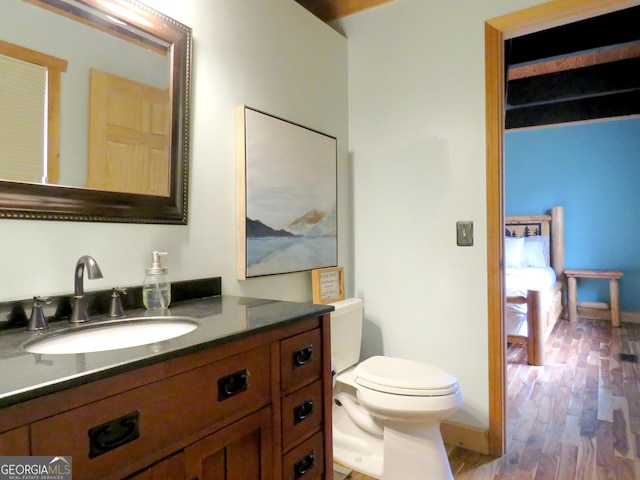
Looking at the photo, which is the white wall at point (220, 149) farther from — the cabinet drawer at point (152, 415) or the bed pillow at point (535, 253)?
the bed pillow at point (535, 253)

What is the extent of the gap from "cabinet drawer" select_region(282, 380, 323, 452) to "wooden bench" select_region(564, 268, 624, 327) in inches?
185

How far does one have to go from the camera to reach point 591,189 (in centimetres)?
487

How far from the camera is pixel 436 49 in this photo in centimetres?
208

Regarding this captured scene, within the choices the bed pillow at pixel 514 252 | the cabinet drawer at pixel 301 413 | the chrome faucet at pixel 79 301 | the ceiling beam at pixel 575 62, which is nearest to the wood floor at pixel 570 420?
the cabinet drawer at pixel 301 413

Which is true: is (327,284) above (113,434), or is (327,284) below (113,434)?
above

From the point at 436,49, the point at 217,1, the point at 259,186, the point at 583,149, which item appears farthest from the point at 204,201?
the point at 583,149

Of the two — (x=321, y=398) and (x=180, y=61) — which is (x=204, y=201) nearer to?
(x=180, y=61)

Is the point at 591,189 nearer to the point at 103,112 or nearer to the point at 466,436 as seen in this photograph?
the point at 466,436

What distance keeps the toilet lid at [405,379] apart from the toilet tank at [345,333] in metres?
Answer: 0.17

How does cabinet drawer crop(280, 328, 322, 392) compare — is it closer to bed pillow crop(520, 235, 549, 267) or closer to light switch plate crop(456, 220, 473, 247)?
light switch plate crop(456, 220, 473, 247)

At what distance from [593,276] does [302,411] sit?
15.7 ft

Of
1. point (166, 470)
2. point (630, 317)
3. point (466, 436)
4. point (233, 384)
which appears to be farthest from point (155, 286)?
point (630, 317)

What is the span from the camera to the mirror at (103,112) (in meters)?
1.02

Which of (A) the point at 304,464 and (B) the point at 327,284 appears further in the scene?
(B) the point at 327,284
